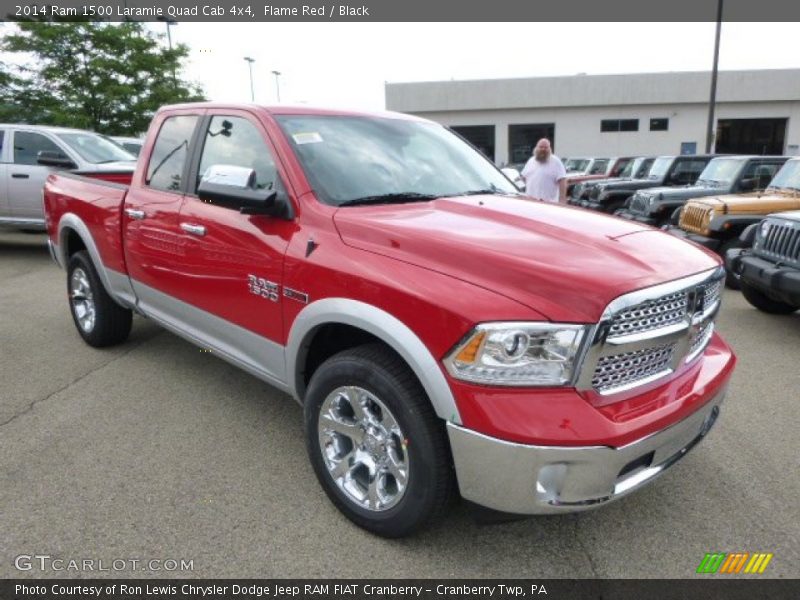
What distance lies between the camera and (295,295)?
274 cm

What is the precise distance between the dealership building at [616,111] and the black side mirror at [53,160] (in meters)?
29.4

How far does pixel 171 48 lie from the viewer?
19672 millimetres

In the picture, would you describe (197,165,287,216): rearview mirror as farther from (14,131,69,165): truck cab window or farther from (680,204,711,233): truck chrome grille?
(14,131,69,165): truck cab window

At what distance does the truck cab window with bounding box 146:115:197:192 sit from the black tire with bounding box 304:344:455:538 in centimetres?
193

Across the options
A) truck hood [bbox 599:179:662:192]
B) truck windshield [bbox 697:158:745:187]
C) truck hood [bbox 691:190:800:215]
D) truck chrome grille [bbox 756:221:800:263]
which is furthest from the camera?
truck hood [bbox 599:179:662:192]

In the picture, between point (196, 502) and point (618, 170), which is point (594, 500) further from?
point (618, 170)

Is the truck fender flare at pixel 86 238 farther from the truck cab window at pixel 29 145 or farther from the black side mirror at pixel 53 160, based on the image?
the truck cab window at pixel 29 145

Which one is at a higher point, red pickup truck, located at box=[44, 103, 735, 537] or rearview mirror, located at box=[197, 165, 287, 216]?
rearview mirror, located at box=[197, 165, 287, 216]

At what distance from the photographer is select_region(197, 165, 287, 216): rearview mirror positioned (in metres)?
2.69

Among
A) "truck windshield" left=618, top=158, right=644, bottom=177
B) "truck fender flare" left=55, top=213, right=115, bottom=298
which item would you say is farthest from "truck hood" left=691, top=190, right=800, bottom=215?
"truck windshield" left=618, top=158, right=644, bottom=177

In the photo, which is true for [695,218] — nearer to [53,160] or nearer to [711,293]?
[711,293]

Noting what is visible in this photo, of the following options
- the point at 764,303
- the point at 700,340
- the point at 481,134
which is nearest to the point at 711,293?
the point at 700,340
